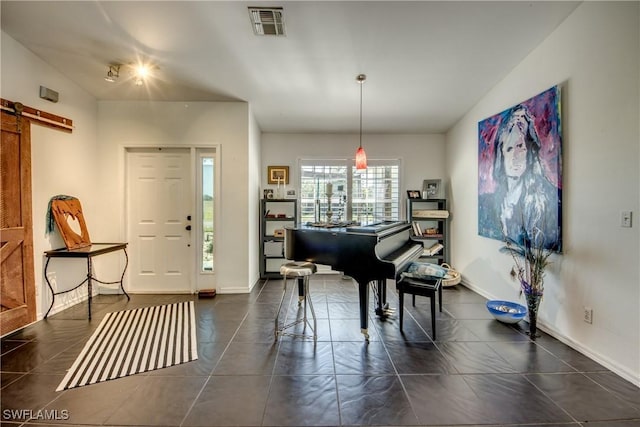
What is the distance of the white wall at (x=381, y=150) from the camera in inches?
207

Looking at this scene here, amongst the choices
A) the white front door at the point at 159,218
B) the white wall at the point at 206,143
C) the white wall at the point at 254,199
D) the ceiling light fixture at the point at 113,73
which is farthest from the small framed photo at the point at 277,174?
the ceiling light fixture at the point at 113,73

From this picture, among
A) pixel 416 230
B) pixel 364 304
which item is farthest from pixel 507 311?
pixel 416 230

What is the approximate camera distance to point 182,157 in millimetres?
4098

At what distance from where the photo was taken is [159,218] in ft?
13.5

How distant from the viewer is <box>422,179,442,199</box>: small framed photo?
4.99m

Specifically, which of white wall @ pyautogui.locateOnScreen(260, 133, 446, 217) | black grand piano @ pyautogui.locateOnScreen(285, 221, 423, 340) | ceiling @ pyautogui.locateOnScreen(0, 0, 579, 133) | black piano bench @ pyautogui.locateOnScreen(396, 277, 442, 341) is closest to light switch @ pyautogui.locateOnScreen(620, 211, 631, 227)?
black piano bench @ pyautogui.locateOnScreen(396, 277, 442, 341)

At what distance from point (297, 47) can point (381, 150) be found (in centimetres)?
291

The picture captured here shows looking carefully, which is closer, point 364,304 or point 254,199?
point 364,304

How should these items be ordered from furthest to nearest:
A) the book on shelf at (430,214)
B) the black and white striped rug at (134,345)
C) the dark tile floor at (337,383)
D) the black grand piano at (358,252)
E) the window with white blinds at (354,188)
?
the window with white blinds at (354,188), the book on shelf at (430,214), the black grand piano at (358,252), the black and white striped rug at (134,345), the dark tile floor at (337,383)

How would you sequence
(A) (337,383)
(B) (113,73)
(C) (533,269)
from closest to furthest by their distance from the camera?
(A) (337,383) < (C) (533,269) < (B) (113,73)

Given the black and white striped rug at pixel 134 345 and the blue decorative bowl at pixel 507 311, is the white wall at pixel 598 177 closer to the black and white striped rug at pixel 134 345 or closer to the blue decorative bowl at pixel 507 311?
the blue decorative bowl at pixel 507 311

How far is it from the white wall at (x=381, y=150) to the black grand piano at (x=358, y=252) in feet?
8.30

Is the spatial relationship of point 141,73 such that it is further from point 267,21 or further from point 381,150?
point 381,150

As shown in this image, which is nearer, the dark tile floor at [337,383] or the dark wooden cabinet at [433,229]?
the dark tile floor at [337,383]
